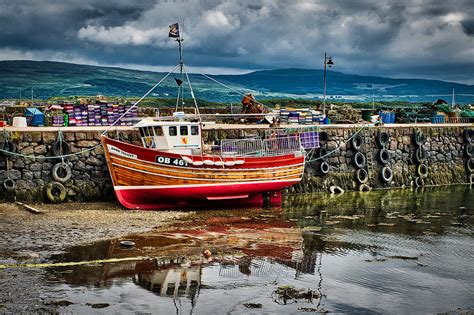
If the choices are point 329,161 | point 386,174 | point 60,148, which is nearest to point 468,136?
point 386,174

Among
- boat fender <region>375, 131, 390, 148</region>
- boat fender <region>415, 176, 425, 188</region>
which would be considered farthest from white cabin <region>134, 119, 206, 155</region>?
boat fender <region>415, 176, 425, 188</region>

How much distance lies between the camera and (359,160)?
2922cm

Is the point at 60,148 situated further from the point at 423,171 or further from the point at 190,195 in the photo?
the point at 423,171

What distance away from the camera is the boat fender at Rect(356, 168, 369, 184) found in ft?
94.8

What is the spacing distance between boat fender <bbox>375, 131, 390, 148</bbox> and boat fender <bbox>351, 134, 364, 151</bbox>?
1.01 m

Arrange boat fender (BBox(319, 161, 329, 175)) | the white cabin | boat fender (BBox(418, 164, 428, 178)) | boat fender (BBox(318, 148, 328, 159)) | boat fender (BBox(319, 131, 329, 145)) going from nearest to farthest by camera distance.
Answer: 1. the white cabin
2. boat fender (BBox(319, 161, 329, 175))
3. boat fender (BBox(318, 148, 328, 159))
4. boat fender (BBox(319, 131, 329, 145))
5. boat fender (BBox(418, 164, 428, 178))

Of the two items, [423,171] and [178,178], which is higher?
[178,178]

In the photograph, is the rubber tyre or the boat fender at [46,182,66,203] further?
the rubber tyre

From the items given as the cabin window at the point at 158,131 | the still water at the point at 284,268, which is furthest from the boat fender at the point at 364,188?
the cabin window at the point at 158,131

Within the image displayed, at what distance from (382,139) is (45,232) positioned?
17848mm

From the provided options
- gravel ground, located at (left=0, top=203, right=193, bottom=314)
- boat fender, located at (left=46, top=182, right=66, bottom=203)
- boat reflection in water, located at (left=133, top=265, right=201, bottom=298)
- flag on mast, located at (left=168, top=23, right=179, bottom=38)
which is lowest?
boat reflection in water, located at (left=133, top=265, right=201, bottom=298)

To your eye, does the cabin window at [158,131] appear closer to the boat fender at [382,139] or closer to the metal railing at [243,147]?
the metal railing at [243,147]

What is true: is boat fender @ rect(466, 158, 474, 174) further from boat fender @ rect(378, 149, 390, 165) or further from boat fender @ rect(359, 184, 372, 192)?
boat fender @ rect(359, 184, 372, 192)

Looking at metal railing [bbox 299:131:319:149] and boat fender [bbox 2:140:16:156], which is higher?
metal railing [bbox 299:131:319:149]
